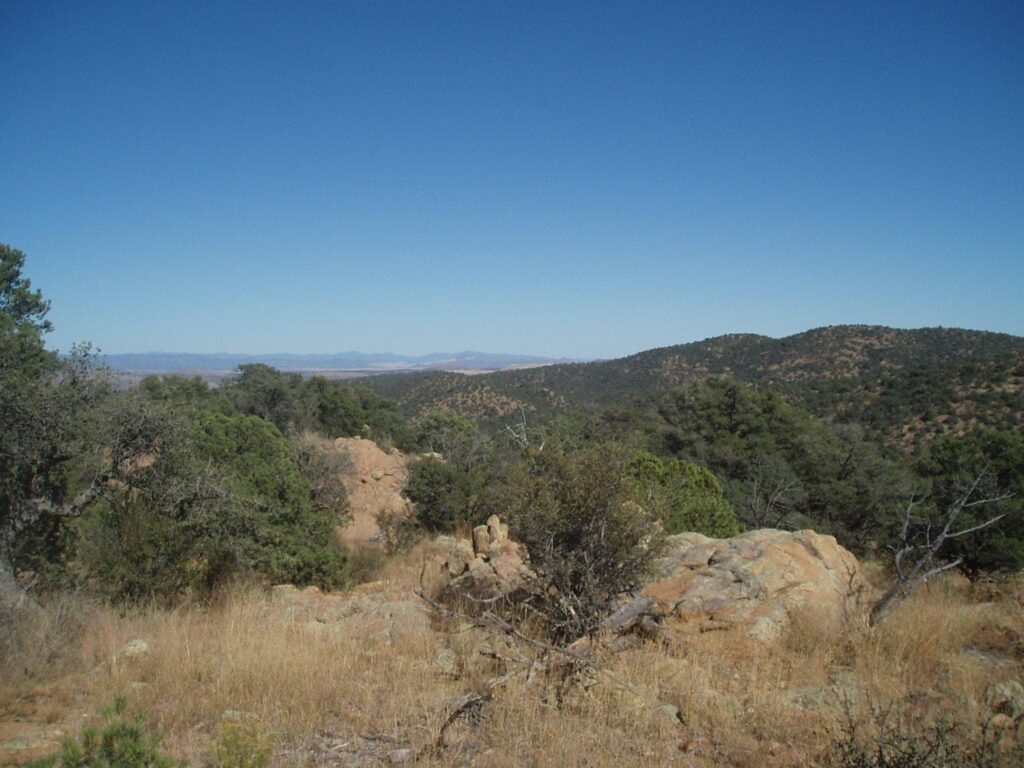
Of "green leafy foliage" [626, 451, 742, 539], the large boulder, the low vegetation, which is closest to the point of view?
the low vegetation

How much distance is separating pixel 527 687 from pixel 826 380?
50049 mm

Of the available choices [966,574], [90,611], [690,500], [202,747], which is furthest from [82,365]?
[966,574]

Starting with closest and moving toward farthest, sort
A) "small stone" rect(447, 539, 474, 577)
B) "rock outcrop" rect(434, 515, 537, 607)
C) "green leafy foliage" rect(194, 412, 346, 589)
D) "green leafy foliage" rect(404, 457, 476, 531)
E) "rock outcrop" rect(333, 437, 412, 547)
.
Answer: "rock outcrop" rect(434, 515, 537, 607) < "small stone" rect(447, 539, 474, 577) < "green leafy foliage" rect(194, 412, 346, 589) < "green leafy foliage" rect(404, 457, 476, 531) < "rock outcrop" rect(333, 437, 412, 547)

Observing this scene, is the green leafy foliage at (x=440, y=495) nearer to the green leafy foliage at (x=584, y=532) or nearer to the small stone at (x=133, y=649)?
the green leafy foliage at (x=584, y=532)

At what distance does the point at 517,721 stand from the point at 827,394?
45.9m

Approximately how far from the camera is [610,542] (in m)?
5.82

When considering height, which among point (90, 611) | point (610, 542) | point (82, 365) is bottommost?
point (90, 611)

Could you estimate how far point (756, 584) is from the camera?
21.1 feet

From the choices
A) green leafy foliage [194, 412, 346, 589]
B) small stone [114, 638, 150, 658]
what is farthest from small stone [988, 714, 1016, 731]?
green leafy foliage [194, 412, 346, 589]

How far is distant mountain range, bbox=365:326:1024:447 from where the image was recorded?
3494 centimetres

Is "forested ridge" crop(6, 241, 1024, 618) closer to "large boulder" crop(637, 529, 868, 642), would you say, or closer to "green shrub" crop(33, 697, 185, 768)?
"large boulder" crop(637, 529, 868, 642)

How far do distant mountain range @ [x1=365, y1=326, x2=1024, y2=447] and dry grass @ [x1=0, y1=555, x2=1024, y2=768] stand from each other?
23.0 metres

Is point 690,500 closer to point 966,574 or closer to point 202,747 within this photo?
point 966,574

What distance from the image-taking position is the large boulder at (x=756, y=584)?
6.03 meters
